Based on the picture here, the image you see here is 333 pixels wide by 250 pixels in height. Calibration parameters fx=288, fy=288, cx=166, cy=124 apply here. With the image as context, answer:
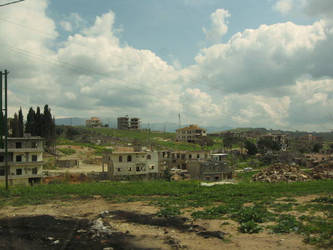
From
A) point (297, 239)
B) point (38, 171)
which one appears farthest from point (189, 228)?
point (38, 171)

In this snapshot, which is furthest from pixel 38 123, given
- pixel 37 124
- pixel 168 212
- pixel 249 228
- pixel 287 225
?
pixel 287 225

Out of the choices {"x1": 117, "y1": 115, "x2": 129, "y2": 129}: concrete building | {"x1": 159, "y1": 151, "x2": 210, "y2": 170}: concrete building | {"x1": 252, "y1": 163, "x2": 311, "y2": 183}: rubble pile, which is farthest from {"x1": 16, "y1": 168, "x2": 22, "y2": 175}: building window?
{"x1": 117, "y1": 115, "x2": 129, "y2": 129}: concrete building

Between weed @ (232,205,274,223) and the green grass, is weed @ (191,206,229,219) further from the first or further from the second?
the green grass

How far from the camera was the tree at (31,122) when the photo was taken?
69812 mm

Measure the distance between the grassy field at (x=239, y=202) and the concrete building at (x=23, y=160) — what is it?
17446 millimetres

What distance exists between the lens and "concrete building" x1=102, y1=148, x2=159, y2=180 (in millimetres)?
47656

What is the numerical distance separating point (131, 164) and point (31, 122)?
35261 millimetres

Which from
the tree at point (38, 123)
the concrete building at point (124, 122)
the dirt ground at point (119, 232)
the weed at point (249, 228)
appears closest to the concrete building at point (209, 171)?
the dirt ground at point (119, 232)

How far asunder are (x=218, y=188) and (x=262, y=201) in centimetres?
668

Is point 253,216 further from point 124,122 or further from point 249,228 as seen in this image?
point 124,122

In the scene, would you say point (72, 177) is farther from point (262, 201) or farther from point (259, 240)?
point (259, 240)

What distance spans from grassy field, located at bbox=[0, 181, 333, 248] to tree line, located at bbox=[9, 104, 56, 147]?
4814cm

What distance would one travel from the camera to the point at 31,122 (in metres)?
70.6

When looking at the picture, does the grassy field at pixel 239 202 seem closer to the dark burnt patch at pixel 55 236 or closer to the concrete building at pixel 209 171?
the dark burnt patch at pixel 55 236
